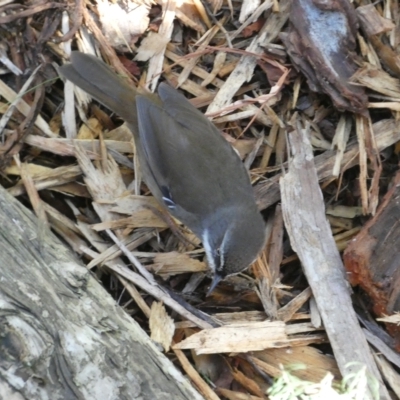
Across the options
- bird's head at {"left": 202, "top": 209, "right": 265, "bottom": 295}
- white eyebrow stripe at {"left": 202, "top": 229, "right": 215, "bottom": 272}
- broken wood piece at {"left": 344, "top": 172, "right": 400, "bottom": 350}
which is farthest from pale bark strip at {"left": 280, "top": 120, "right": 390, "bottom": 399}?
white eyebrow stripe at {"left": 202, "top": 229, "right": 215, "bottom": 272}

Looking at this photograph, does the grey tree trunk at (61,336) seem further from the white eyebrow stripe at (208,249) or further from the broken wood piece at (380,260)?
the broken wood piece at (380,260)

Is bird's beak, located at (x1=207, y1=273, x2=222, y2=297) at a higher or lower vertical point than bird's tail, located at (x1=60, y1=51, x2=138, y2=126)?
lower

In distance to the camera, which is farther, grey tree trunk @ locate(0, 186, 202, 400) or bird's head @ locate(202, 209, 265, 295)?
bird's head @ locate(202, 209, 265, 295)

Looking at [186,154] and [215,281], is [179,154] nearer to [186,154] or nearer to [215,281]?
[186,154]

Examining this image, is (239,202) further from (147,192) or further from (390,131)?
(390,131)

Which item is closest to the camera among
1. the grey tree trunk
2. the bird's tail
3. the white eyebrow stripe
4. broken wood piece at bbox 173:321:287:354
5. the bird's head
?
the grey tree trunk

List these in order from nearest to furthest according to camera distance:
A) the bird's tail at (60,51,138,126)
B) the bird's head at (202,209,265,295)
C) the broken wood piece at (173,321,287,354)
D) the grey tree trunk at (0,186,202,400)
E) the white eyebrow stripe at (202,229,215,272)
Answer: the grey tree trunk at (0,186,202,400)
the broken wood piece at (173,321,287,354)
the bird's head at (202,209,265,295)
the white eyebrow stripe at (202,229,215,272)
the bird's tail at (60,51,138,126)

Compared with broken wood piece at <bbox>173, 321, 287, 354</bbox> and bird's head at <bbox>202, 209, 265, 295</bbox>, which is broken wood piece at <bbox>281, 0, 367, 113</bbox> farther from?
broken wood piece at <bbox>173, 321, 287, 354</bbox>
